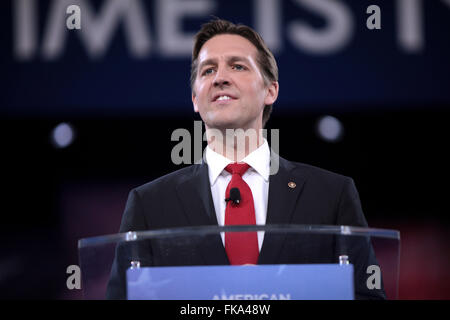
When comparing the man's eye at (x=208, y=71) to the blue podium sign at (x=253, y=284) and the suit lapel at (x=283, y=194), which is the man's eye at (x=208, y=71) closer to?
the suit lapel at (x=283, y=194)

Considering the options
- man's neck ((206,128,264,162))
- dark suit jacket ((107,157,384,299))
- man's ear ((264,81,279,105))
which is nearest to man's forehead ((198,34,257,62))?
man's ear ((264,81,279,105))

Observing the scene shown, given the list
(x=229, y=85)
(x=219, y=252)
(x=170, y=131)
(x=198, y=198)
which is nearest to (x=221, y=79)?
(x=229, y=85)

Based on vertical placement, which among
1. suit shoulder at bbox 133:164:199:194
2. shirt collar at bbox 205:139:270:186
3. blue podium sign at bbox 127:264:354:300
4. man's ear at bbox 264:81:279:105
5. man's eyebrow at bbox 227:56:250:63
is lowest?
blue podium sign at bbox 127:264:354:300

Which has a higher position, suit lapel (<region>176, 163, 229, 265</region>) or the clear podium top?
suit lapel (<region>176, 163, 229, 265</region>)

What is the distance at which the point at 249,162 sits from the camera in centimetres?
181

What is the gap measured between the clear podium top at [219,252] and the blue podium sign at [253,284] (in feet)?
0.28

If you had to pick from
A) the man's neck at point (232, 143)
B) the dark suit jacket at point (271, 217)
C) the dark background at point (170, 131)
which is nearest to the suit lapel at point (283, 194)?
the dark suit jacket at point (271, 217)

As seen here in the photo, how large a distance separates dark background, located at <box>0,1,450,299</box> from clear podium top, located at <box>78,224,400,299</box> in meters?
1.58

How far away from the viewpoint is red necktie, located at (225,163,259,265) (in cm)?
133

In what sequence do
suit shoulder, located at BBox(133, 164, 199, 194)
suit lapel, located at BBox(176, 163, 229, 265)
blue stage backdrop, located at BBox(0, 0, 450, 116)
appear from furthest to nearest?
blue stage backdrop, located at BBox(0, 0, 450, 116) → suit shoulder, located at BBox(133, 164, 199, 194) → suit lapel, located at BBox(176, 163, 229, 265)

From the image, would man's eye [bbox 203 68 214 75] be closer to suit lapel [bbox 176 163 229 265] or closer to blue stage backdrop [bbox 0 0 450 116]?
suit lapel [bbox 176 163 229 265]

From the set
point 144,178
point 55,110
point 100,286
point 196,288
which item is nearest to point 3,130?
point 55,110

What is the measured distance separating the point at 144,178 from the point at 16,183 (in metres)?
0.67
